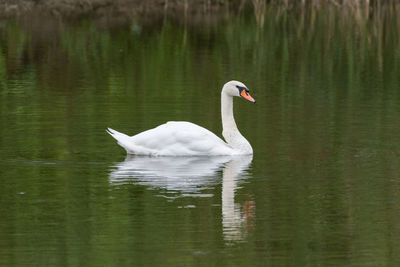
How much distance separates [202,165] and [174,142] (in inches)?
24.0

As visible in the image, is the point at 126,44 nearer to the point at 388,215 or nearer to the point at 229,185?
the point at 229,185

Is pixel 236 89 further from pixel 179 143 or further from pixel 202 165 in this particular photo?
pixel 202 165

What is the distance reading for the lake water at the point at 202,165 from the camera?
8.59 meters

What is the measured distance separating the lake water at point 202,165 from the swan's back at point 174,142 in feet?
0.52

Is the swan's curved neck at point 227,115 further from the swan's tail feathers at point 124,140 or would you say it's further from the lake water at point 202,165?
the swan's tail feathers at point 124,140

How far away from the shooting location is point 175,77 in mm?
20672

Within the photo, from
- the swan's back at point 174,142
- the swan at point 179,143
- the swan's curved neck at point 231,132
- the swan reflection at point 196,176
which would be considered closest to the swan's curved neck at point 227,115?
the swan's curved neck at point 231,132

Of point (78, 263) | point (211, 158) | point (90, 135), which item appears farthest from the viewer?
point (90, 135)

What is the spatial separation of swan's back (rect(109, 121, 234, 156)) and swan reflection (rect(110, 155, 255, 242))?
8 cm

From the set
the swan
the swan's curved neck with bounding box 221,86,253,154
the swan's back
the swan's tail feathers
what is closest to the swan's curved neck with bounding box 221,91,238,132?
the swan's curved neck with bounding box 221,86,253,154

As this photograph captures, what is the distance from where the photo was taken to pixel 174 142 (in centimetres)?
1303

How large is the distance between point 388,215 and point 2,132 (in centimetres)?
636

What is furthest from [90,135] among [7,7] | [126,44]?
[7,7]

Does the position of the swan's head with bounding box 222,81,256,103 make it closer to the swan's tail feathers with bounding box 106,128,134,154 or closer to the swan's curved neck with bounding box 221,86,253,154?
the swan's curved neck with bounding box 221,86,253,154
